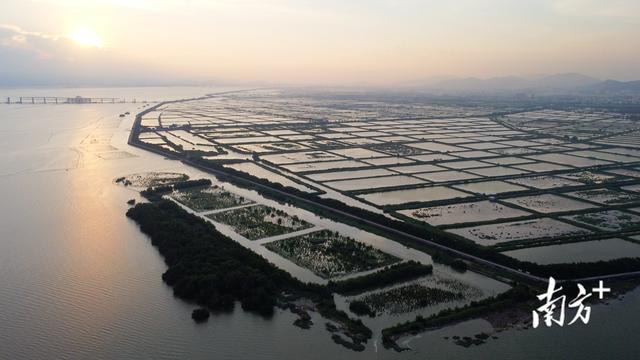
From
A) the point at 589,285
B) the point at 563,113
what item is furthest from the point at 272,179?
the point at 563,113

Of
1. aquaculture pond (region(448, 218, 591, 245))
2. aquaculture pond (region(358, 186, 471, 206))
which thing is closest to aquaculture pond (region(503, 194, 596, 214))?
aquaculture pond (region(448, 218, 591, 245))

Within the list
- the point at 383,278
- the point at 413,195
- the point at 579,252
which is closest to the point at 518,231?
the point at 579,252

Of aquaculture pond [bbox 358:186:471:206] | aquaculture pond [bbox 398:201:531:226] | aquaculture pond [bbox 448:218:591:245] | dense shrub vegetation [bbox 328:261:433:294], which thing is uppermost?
aquaculture pond [bbox 358:186:471:206]

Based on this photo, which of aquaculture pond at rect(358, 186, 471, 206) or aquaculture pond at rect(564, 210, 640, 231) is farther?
aquaculture pond at rect(358, 186, 471, 206)

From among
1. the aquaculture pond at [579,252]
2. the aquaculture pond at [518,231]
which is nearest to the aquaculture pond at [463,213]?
the aquaculture pond at [518,231]

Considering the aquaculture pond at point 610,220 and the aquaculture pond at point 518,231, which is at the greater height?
the aquaculture pond at point 610,220

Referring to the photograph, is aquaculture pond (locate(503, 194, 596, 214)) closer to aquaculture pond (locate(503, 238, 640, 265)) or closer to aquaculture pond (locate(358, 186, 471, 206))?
aquaculture pond (locate(358, 186, 471, 206))

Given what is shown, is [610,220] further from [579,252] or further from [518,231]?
[579,252]

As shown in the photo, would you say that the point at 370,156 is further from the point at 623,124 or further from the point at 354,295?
the point at 623,124

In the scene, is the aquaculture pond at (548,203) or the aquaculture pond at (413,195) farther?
the aquaculture pond at (413,195)

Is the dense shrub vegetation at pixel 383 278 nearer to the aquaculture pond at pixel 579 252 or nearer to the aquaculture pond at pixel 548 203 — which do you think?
the aquaculture pond at pixel 579 252

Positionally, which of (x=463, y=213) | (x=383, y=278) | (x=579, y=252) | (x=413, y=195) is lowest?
(x=383, y=278)
